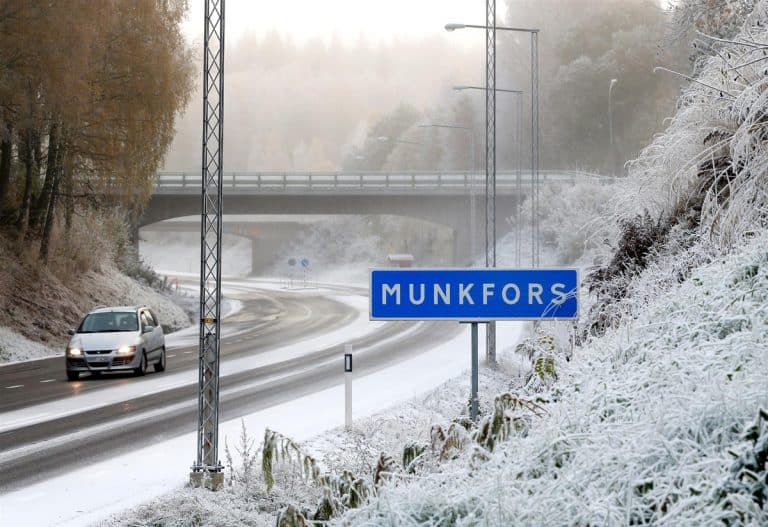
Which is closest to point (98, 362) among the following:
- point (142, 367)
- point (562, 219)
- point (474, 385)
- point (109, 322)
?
point (142, 367)

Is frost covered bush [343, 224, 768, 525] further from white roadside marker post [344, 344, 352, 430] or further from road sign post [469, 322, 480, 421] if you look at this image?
white roadside marker post [344, 344, 352, 430]

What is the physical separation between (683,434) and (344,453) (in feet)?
24.9

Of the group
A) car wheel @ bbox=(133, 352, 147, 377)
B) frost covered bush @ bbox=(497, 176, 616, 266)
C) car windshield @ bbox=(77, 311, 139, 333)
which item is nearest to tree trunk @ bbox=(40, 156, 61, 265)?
car windshield @ bbox=(77, 311, 139, 333)

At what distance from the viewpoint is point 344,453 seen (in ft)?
42.5

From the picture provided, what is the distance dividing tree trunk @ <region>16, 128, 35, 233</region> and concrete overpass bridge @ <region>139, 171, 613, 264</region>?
3054cm

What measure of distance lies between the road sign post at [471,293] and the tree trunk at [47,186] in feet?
87.0

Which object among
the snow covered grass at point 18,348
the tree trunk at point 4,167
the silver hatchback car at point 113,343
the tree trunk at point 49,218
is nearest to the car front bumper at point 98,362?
the silver hatchback car at point 113,343

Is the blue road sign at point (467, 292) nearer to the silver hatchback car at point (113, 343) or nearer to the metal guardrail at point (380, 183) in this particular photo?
the silver hatchback car at point (113, 343)

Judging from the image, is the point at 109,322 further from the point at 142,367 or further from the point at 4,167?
the point at 4,167

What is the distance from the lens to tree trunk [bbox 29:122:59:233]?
3453 cm

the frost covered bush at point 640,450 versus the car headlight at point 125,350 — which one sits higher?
the frost covered bush at point 640,450

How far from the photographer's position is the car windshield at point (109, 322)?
24148 mm

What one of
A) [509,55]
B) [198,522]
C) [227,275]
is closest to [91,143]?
[198,522]

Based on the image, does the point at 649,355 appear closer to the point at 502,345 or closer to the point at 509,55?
the point at 502,345
